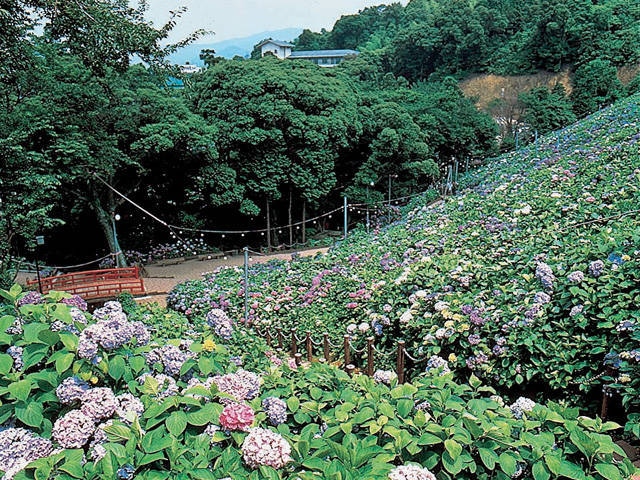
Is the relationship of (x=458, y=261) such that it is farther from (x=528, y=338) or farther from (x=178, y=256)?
(x=178, y=256)

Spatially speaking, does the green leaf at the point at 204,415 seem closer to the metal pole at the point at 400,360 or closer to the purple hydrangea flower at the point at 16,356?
the purple hydrangea flower at the point at 16,356

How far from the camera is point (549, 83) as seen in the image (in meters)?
31.8

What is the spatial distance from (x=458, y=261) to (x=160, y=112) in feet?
32.7

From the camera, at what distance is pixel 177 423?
1561 mm

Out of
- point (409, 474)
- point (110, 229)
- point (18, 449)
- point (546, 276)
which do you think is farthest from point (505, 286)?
point (110, 229)

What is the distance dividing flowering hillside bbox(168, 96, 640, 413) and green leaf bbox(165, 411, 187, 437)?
2027mm

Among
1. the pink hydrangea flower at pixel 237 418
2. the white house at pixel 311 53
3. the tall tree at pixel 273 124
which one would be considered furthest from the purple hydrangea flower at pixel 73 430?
the white house at pixel 311 53

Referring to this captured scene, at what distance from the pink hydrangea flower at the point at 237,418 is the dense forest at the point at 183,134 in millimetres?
6041

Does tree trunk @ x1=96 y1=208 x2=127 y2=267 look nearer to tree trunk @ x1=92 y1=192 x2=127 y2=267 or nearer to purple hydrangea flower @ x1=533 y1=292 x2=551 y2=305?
tree trunk @ x1=92 y1=192 x2=127 y2=267

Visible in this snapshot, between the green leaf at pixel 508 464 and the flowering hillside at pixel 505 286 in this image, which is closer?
the green leaf at pixel 508 464

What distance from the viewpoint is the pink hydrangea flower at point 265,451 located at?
1404 mm

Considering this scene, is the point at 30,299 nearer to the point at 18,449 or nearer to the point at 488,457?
the point at 18,449

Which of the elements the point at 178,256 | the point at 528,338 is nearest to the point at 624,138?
the point at 528,338

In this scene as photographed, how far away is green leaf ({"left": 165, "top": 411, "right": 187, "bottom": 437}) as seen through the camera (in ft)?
5.02
